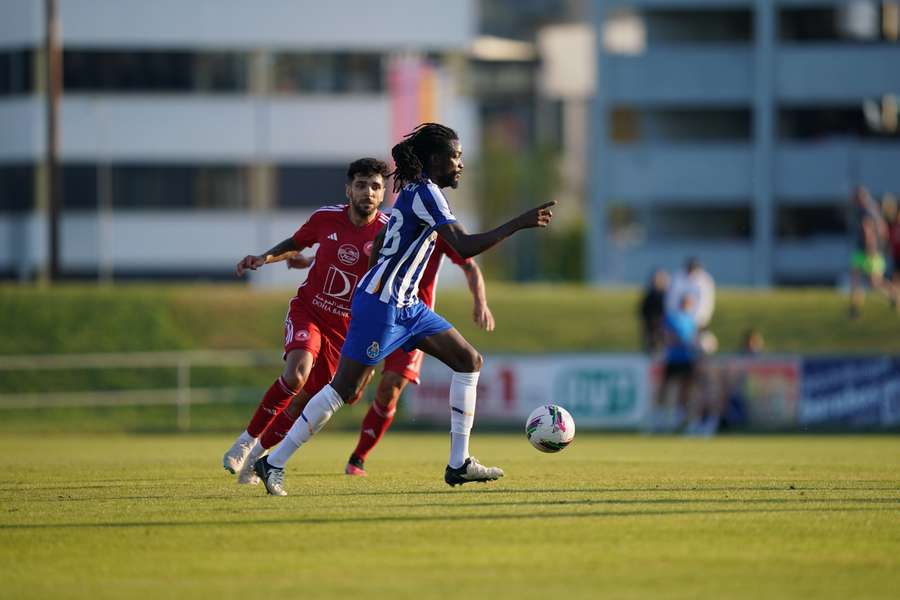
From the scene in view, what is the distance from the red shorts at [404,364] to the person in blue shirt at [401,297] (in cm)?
210

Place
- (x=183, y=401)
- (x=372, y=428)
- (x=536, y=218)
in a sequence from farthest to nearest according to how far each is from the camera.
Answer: (x=183, y=401)
(x=372, y=428)
(x=536, y=218)

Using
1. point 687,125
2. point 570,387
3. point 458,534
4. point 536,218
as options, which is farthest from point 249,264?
point 687,125

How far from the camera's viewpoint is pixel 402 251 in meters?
10.8

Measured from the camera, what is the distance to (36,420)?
106ft

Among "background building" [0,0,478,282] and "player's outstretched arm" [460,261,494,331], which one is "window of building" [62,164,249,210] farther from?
"player's outstretched arm" [460,261,494,331]

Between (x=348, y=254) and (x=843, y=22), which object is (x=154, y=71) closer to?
(x=843, y=22)

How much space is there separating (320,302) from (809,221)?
4911 cm

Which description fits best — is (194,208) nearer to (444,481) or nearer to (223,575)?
(444,481)

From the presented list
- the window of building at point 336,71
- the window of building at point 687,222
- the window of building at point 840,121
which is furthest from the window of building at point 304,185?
the window of building at point 840,121

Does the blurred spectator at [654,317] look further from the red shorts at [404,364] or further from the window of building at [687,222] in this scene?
the window of building at [687,222]

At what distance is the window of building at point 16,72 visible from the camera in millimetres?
53156

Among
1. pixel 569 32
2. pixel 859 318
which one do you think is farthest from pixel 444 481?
pixel 569 32

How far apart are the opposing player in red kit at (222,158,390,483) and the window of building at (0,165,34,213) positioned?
42.9m

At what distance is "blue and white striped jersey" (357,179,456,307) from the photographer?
35.2 ft
